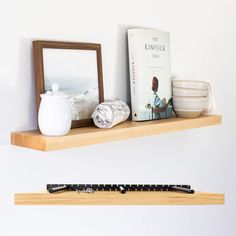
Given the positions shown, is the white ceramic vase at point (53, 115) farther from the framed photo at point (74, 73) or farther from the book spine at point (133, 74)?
the book spine at point (133, 74)

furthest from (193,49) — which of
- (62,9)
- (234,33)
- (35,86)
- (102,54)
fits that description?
(35,86)

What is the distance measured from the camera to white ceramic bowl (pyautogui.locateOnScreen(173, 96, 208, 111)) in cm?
148

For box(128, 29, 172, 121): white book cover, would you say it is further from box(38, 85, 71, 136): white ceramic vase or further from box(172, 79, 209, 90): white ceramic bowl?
box(38, 85, 71, 136): white ceramic vase

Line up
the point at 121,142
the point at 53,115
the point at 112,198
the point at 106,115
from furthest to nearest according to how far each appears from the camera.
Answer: the point at 121,142 → the point at 112,198 → the point at 106,115 → the point at 53,115

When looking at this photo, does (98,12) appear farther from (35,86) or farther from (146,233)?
(146,233)

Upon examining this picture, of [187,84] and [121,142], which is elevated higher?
[187,84]

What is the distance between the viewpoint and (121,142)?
4.62ft

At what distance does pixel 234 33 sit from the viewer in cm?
190

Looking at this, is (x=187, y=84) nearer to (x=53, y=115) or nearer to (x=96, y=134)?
(x=96, y=134)

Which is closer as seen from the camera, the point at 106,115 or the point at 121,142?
the point at 106,115

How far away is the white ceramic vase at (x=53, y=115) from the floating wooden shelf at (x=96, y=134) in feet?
0.08

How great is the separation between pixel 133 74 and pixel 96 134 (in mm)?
332

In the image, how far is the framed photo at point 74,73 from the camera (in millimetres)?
1084

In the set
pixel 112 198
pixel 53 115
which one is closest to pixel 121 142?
pixel 112 198
